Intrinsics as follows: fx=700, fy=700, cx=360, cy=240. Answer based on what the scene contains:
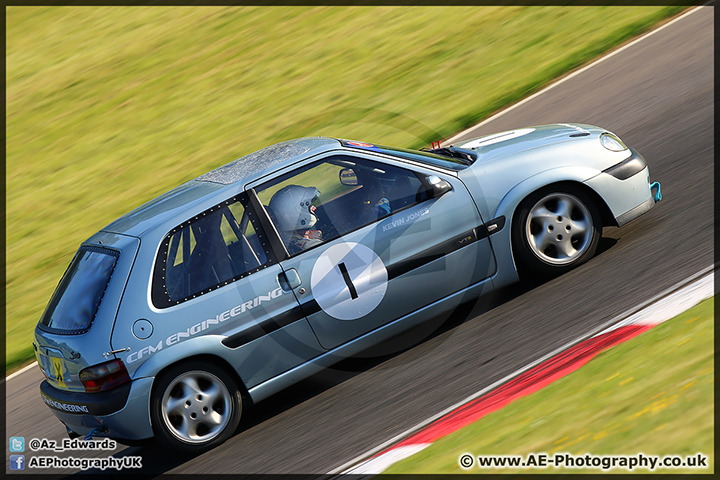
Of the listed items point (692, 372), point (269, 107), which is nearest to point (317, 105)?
point (269, 107)

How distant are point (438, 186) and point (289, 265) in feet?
4.29

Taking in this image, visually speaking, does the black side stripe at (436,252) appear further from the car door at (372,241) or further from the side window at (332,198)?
the side window at (332,198)

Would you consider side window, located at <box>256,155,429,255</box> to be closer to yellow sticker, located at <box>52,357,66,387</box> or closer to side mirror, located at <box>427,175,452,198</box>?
side mirror, located at <box>427,175,452,198</box>

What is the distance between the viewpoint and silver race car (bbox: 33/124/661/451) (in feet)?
16.3

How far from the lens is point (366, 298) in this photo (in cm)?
519

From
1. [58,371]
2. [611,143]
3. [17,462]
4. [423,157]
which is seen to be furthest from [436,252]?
[17,462]

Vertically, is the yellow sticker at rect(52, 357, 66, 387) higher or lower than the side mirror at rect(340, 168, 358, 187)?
lower

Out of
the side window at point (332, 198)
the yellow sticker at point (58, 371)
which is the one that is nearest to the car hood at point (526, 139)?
the side window at point (332, 198)

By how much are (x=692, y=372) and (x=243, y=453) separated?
118 inches

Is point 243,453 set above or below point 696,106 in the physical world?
below

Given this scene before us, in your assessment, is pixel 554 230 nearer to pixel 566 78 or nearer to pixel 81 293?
pixel 81 293

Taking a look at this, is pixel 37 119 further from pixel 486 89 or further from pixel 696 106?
pixel 696 106

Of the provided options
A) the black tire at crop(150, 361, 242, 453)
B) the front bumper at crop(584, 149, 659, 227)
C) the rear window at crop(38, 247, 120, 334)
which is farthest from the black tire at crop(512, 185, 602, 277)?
the rear window at crop(38, 247, 120, 334)

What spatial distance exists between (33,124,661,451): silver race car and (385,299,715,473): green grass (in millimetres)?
1321
